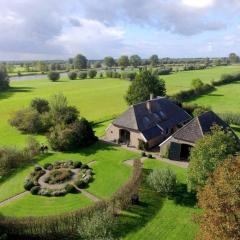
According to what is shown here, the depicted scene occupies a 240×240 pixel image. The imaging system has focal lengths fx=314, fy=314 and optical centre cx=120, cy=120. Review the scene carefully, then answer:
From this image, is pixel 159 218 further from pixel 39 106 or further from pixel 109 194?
pixel 39 106

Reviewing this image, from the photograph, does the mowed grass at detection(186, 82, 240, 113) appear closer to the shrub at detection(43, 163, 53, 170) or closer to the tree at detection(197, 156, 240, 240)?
the shrub at detection(43, 163, 53, 170)

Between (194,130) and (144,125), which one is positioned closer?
(194,130)

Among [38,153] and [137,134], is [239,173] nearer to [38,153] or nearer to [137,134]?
[137,134]

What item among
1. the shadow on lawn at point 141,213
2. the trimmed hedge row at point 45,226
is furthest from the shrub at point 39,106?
the trimmed hedge row at point 45,226

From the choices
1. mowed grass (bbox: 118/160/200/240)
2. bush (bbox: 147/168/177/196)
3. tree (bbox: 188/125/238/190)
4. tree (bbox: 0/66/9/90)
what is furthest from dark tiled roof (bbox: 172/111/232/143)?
tree (bbox: 0/66/9/90)

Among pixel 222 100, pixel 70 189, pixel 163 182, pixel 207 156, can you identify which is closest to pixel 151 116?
pixel 163 182

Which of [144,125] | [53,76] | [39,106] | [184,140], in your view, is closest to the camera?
[184,140]
